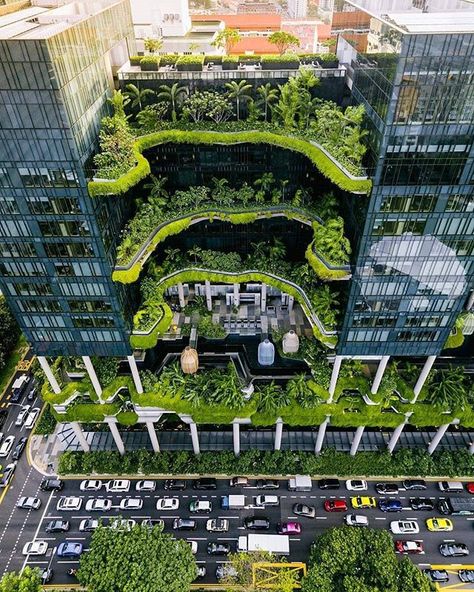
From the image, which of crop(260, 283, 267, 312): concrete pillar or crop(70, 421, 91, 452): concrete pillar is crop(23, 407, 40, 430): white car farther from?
crop(260, 283, 267, 312): concrete pillar

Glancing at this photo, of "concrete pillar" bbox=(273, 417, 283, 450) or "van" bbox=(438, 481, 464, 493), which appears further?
"van" bbox=(438, 481, 464, 493)

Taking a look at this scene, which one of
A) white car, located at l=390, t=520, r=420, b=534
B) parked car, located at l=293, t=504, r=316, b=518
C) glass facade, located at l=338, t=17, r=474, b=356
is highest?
glass facade, located at l=338, t=17, r=474, b=356

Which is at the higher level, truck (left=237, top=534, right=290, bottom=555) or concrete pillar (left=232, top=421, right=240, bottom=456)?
concrete pillar (left=232, top=421, right=240, bottom=456)

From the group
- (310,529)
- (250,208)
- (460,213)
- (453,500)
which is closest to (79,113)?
(250,208)

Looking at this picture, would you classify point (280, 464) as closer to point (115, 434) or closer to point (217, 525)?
point (217, 525)

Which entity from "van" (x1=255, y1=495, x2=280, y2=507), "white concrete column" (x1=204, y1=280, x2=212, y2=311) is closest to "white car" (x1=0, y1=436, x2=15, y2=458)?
"white concrete column" (x1=204, y1=280, x2=212, y2=311)

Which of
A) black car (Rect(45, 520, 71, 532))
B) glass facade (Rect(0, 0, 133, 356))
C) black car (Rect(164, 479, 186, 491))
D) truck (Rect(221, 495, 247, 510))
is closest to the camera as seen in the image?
glass facade (Rect(0, 0, 133, 356))

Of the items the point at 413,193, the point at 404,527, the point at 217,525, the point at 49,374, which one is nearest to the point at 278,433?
the point at 217,525

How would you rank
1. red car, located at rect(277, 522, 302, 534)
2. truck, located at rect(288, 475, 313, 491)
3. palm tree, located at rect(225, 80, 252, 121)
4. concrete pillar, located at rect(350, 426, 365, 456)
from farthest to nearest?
1. truck, located at rect(288, 475, 313, 491)
2. concrete pillar, located at rect(350, 426, 365, 456)
3. red car, located at rect(277, 522, 302, 534)
4. palm tree, located at rect(225, 80, 252, 121)
